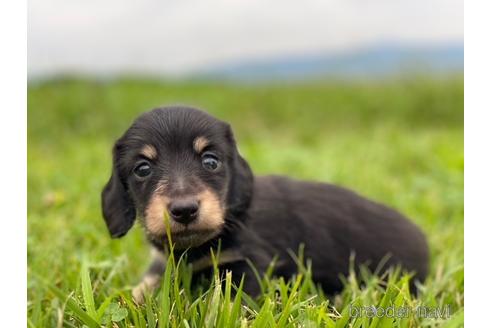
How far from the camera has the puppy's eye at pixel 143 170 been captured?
306 centimetres

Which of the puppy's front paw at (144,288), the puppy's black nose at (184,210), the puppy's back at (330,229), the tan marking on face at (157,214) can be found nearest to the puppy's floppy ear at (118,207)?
the puppy's front paw at (144,288)

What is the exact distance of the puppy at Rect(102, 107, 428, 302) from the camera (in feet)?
9.45

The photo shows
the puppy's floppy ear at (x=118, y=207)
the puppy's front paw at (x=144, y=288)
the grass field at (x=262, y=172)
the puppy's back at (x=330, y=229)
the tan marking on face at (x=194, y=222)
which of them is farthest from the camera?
the puppy's back at (x=330, y=229)

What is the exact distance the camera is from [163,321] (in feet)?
8.21

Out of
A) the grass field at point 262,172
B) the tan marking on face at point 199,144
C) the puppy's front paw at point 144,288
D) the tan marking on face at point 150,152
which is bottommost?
the puppy's front paw at point 144,288

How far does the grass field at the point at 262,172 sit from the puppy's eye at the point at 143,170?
520 millimetres

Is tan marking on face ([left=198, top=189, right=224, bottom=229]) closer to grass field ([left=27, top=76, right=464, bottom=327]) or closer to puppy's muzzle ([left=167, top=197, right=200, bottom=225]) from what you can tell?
puppy's muzzle ([left=167, top=197, right=200, bottom=225])

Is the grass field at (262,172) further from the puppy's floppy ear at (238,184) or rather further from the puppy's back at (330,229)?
the puppy's floppy ear at (238,184)

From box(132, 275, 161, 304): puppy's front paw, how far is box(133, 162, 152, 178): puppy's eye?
62 centimetres

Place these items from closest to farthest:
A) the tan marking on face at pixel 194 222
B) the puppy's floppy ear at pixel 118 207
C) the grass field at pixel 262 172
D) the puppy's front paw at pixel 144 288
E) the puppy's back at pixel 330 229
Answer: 1. the grass field at pixel 262 172
2. the tan marking on face at pixel 194 222
3. the puppy's front paw at pixel 144 288
4. the puppy's floppy ear at pixel 118 207
5. the puppy's back at pixel 330 229

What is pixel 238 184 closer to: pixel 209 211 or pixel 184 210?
pixel 209 211

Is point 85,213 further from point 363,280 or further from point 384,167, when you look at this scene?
point 384,167
